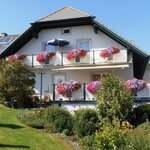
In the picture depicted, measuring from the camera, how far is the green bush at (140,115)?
23548mm

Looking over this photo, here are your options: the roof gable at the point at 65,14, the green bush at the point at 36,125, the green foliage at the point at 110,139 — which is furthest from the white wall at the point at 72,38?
the green foliage at the point at 110,139

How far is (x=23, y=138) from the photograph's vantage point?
63.7 feet

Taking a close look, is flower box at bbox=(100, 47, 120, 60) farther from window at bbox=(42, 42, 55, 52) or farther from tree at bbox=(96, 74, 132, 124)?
tree at bbox=(96, 74, 132, 124)

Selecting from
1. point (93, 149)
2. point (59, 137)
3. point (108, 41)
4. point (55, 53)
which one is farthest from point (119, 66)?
point (93, 149)

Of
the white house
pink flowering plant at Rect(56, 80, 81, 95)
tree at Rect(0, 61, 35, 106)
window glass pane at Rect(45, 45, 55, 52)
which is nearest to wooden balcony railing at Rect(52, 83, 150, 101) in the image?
pink flowering plant at Rect(56, 80, 81, 95)

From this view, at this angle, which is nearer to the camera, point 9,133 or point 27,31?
point 9,133

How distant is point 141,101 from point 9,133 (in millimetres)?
10495

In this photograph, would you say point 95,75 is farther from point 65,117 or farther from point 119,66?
point 65,117

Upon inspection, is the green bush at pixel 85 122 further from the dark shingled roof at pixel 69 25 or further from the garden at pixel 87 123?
the dark shingled roof at pixel 69 25

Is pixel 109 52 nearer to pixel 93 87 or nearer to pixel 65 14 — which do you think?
pixel 93 87

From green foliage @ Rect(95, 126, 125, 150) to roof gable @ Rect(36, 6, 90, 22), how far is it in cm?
1872

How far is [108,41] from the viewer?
3466 cm

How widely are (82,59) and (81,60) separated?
11 cm

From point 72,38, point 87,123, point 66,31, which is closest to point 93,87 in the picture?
point 87,123
